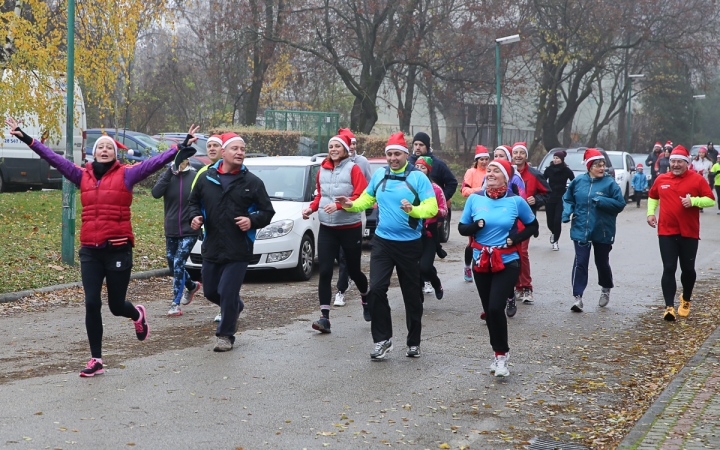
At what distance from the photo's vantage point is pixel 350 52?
110ft

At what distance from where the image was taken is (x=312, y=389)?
6852mm

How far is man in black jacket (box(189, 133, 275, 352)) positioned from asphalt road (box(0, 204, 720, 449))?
53 cm

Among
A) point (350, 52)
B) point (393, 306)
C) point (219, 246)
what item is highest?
point (350, 52)

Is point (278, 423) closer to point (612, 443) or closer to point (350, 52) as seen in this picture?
point (612, 443)

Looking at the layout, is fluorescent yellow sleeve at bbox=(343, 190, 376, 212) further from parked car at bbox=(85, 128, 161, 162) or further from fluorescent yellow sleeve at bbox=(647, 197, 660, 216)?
parked car at bbox=(85, 128, 161, 162)

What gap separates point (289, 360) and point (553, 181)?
970cm

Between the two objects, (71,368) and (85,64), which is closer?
(71,368)

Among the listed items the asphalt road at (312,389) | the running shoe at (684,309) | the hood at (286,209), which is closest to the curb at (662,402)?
the asphalt road at (312,389)

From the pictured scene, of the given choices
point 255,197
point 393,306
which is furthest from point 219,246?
point 393,306

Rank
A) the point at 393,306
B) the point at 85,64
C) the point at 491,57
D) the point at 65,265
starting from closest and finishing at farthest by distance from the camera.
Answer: the point at 393,306, the point at 65,265, the point at 85,64, the point at 491,57

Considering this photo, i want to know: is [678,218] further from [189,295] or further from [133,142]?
[133,142]

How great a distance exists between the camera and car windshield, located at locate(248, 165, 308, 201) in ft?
44.8

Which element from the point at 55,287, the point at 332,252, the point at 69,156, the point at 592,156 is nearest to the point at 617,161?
the point at 592,156

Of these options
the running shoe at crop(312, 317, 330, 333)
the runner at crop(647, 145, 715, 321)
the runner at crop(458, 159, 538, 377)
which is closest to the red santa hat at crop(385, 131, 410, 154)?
the runner at crop(458, 159, 538, 377)
